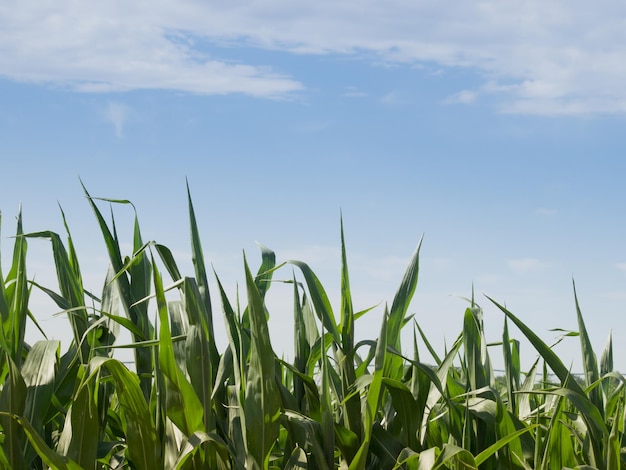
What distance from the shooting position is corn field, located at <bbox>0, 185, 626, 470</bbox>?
83 centimetres

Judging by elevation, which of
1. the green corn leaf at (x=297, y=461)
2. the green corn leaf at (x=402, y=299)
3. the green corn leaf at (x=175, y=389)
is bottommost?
the green corn leaf at (x=297, y=461)

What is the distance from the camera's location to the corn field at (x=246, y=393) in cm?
83

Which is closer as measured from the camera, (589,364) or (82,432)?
(82,432)

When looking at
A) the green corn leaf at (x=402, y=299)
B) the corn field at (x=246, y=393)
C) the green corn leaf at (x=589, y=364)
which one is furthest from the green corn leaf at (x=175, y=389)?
the green corn leaf at (x=589, y=364)

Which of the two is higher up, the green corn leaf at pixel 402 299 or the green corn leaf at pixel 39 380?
the green corn leaf at pixel 402 299

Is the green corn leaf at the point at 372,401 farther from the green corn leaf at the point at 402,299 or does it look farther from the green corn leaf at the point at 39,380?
the green corn leaf at the point at 39,380

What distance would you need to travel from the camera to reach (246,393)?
2.66ft

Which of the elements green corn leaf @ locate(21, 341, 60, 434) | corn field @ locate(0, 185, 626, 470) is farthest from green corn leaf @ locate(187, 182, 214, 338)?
green corn leaf @ locate(21, 341, 60, 434)

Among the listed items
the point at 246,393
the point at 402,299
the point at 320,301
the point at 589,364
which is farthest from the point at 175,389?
the point at 589,364

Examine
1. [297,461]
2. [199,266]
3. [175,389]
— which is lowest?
[297,461]

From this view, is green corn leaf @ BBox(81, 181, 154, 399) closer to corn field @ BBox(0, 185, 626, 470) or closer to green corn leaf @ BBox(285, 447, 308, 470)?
corn field @ BBox(0, 185, 626, 470)

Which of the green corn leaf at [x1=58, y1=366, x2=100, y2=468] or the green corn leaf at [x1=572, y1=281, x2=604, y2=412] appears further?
the green corn leaf at [x1=572, y1=281, x2=604, y2=412]

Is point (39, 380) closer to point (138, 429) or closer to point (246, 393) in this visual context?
point (138, 429)

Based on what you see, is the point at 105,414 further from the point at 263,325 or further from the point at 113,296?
the point at 263,325
